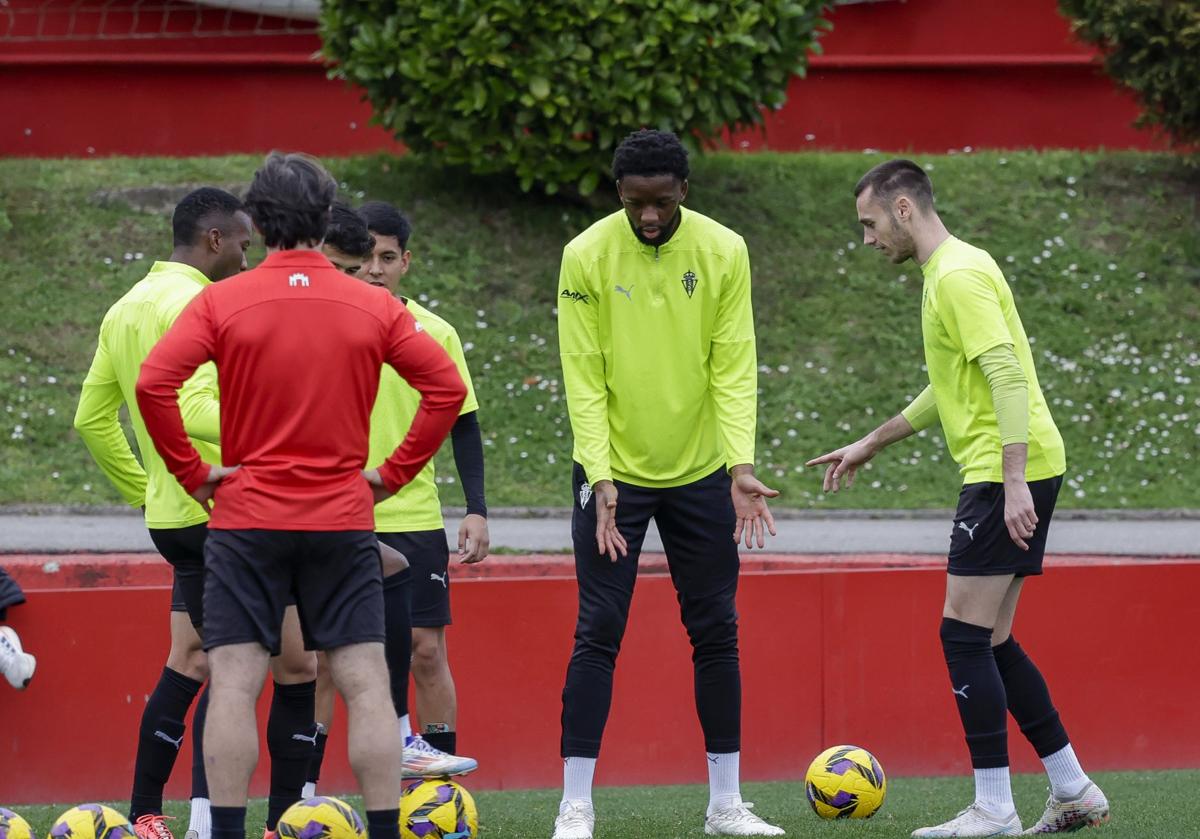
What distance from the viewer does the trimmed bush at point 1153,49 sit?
A: 12.7m

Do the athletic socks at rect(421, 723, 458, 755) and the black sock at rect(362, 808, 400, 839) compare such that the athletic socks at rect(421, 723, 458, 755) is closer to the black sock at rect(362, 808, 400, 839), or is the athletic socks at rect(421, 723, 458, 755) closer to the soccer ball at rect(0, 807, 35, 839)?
the soccer ball at rect(0, 807, 35, 839)

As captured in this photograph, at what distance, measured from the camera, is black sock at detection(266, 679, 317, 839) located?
16.3 feet

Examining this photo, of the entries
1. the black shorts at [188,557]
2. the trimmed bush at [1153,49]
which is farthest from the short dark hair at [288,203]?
the trimmed bush at [1153,49]

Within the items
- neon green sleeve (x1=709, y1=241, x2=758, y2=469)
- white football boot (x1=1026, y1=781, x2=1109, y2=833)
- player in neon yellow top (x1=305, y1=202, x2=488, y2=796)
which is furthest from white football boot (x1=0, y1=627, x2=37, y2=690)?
white football boot (x1=1026, y1=781, x2=1109, y2=833)

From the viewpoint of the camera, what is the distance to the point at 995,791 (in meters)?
5.27

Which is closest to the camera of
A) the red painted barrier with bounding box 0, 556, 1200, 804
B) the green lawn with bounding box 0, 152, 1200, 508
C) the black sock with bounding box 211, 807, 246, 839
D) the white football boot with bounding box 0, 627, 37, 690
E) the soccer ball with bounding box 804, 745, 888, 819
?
the black sock with bounding box 211, 807, 246, 839

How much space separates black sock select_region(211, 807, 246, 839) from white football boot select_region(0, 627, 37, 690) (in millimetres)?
2390

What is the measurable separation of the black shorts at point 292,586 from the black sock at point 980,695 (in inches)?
80.5

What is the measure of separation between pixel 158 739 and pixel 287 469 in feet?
5.53

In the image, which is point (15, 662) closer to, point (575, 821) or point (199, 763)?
point (199, 763)

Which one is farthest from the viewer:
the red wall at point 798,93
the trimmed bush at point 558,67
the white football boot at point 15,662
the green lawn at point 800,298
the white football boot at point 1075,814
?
the red wall at point 798,93

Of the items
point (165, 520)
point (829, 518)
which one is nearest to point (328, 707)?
point (165, 520)

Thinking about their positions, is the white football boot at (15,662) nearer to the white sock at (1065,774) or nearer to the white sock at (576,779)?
the white sock at (576,779)

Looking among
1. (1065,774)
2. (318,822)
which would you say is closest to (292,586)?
(318,822)
